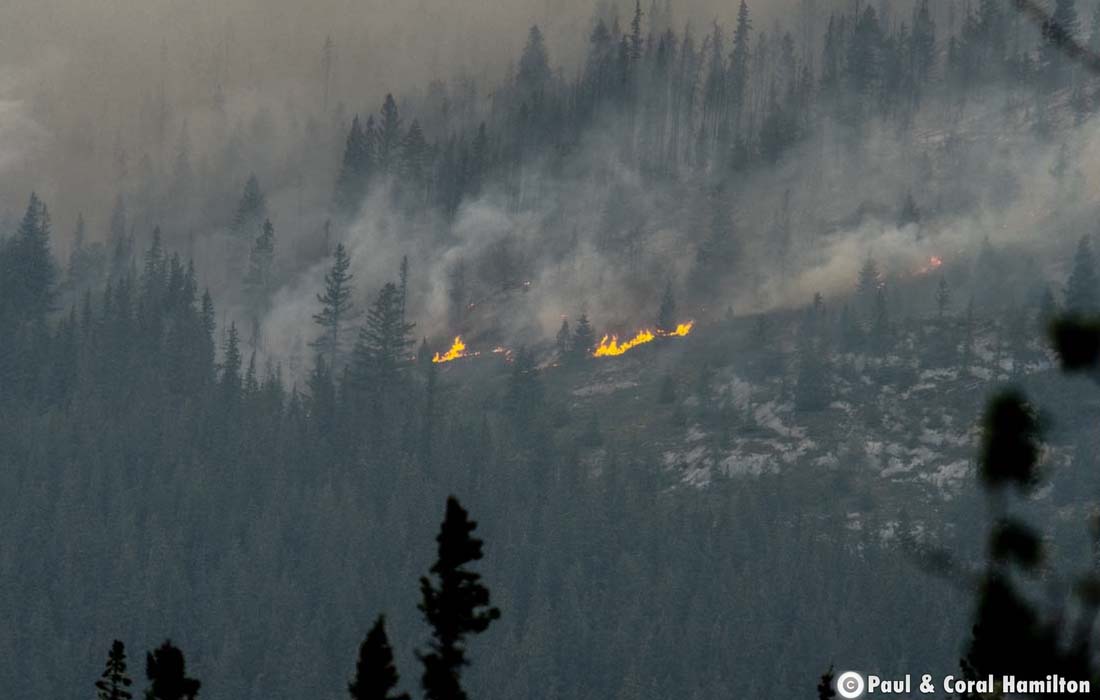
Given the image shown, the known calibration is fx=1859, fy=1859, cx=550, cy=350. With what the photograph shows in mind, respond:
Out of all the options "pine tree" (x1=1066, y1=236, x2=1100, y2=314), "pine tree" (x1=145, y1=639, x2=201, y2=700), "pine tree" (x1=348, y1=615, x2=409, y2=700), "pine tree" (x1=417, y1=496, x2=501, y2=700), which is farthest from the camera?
"pine tree" (x1=1066, y1=236, x2=1100, y2=314)

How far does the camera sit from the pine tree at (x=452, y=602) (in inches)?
967

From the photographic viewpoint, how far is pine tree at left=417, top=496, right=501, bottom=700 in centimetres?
2456

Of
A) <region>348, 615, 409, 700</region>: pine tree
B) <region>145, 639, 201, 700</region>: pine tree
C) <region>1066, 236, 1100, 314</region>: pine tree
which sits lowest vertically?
<region>348, 615, 409, 700</region>: pine tree

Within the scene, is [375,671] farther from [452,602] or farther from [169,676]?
[169,676]

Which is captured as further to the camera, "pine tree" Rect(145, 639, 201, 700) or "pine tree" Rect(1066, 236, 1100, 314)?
"pine tree" Rect(1066, 236, 1100, 314)

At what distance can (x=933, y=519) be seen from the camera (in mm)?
173250

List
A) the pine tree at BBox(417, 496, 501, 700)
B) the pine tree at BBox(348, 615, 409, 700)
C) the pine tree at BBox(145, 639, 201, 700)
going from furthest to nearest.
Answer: the pine tree at BBox(145, 639, 201, 700) → the pine tree at BBox(348, 615, 409, 700) → the pine tree at BBox(417, 496, 501, 700)

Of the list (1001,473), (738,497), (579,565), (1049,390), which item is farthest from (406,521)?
(1001,473)

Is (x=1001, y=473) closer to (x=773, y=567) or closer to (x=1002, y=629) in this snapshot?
(x=1002, y=629)

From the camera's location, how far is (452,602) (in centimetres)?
2569

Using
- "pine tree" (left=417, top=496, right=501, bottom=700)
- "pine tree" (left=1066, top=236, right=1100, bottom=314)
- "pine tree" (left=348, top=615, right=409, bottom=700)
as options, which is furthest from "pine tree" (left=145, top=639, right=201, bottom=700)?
"pine tree" (left=1066, top=236, right=1100, bottom=314)

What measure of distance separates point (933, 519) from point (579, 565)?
1315 inches

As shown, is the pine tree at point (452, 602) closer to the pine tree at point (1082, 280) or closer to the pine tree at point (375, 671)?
the pine tree at point (375, 671)

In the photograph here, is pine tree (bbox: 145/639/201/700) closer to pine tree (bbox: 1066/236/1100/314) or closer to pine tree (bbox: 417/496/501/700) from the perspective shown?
pine tree (bbox: 417/496/501/700)
